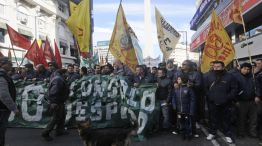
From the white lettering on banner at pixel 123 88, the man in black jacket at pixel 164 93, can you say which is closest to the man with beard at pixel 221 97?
the man in black jacket at pixel 164 93

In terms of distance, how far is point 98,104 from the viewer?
1091 cm

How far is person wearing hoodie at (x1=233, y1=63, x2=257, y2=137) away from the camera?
9.57 metres

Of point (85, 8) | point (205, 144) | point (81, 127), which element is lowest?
point (205, 144)

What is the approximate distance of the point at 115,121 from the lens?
35.0 ft

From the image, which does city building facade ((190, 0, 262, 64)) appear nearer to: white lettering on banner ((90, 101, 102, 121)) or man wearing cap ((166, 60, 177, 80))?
man wearing cap ((166, 60, 177, 80))

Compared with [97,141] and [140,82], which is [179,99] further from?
[97,141]

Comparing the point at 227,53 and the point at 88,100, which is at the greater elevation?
the point at 227,53

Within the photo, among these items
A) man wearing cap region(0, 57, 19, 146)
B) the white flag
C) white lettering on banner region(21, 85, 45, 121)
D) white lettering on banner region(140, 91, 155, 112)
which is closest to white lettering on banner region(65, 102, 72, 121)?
white lettering on banner region(21, 85, 45, 121)

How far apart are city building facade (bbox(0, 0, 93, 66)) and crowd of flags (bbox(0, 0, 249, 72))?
2094 centimetres

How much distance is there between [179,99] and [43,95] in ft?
12.6

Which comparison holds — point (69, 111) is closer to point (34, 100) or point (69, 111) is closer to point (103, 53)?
point (34, 100)

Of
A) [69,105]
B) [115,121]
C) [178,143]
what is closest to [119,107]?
[115,121]

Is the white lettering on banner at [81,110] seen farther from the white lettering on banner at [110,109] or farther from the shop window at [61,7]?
the shop window at [61,7]

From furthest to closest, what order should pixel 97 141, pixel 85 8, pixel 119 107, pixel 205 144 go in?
pixel 85 8
pixel 119 107
pixel 205 144
pixel 97 141
